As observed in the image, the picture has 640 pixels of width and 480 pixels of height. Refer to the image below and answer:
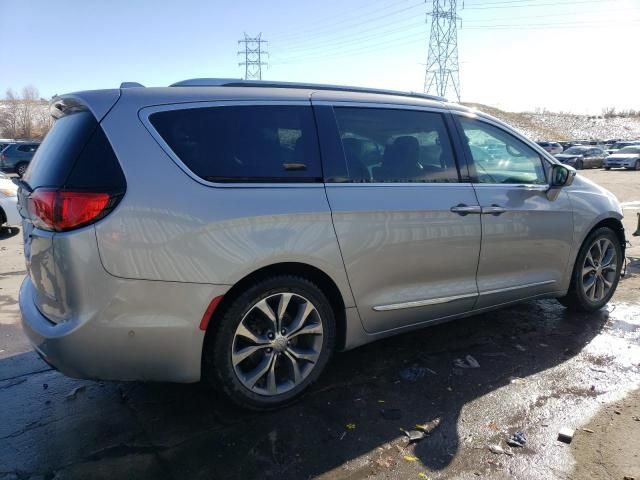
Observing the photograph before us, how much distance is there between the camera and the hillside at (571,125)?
68500 mm

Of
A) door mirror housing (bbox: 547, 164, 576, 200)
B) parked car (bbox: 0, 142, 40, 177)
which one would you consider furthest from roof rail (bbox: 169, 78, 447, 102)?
parked car (bbox: 0, 142, 40, 177)

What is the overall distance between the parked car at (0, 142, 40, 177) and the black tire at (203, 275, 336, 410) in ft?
89.8

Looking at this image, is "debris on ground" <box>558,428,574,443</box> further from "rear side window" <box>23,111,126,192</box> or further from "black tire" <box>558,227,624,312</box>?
"rear side window" <box>23,111,126,192</box>

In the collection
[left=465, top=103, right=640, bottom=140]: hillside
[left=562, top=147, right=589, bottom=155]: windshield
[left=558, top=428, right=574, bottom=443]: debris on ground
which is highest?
[left=465, top=103, right=640, bottom=140]: hillside

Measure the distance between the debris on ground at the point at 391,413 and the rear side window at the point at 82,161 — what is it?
1.96 m

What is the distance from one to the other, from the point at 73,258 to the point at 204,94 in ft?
3.76

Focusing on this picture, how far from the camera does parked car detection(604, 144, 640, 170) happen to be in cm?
3209

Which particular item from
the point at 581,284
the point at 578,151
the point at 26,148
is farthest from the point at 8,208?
the point at 578,151

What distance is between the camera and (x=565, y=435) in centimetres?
288

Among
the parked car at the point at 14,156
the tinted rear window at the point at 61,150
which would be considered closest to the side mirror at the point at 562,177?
the tinted rear window at the point at 61,150

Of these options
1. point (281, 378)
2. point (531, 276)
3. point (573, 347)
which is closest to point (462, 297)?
point (531, 276)

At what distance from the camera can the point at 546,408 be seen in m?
3.19

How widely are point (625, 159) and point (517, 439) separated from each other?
35.2 m

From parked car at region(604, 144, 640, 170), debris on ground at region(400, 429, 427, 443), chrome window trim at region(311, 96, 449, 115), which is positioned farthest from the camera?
parked car at region(604, 144, 640, 170)
